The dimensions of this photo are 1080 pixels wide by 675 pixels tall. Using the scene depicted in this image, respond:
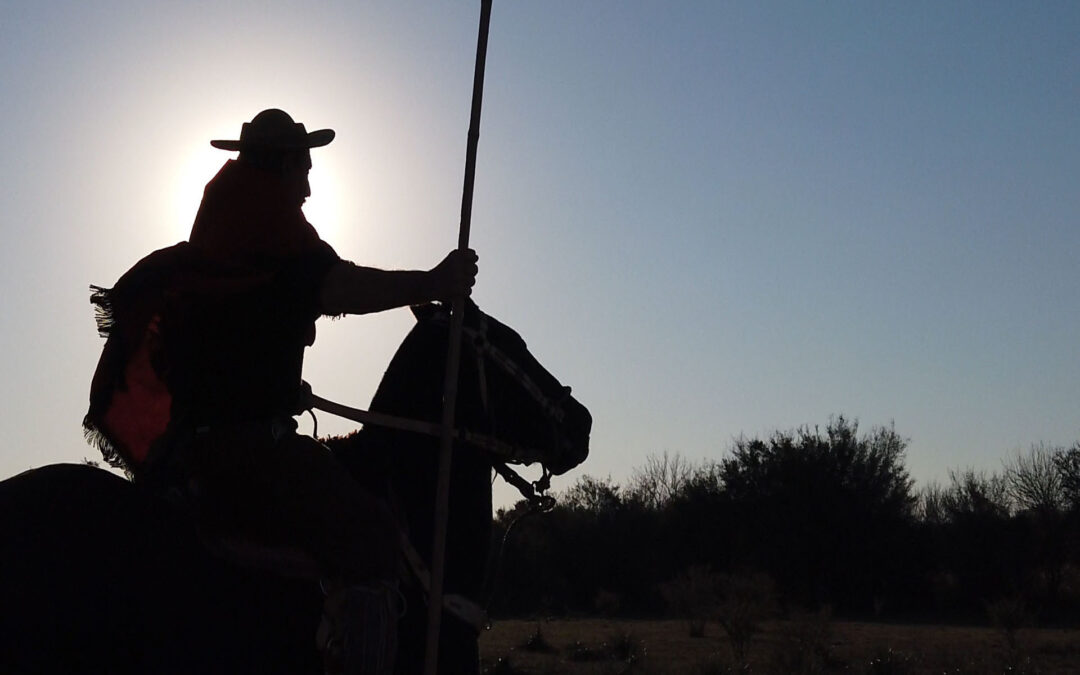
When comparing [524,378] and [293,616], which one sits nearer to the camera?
[293,616]

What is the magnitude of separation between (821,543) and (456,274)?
32.3m

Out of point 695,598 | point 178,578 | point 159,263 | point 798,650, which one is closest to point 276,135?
point 159,263

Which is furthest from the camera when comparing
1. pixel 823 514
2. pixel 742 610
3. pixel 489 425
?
pixel 823 514

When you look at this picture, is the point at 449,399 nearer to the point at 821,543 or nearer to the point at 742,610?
the point at 742,610

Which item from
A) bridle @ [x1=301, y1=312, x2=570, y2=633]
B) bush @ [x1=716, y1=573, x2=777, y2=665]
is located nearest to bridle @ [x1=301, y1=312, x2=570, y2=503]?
bridle @ [x1=301, y1=312, x2=570, y2=633]

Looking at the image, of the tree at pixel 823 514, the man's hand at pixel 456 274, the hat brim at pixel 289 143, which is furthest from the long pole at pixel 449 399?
the tree at pixel 823 514

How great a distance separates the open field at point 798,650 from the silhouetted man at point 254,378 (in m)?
15.0

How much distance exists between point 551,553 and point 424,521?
35955mm

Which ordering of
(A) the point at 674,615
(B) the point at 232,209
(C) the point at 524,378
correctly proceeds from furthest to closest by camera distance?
(A) the point at 674,615 < (C) the point at 524,378 < (B) the point at 232,209

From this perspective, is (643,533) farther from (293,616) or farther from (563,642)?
(293,616)

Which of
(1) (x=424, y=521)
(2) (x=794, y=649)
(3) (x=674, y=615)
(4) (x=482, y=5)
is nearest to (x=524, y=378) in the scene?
(1) (x=424, y=521)

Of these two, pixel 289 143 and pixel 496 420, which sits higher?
pixel 289 143

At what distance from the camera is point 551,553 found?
131ft

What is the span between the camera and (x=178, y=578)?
162 inches
